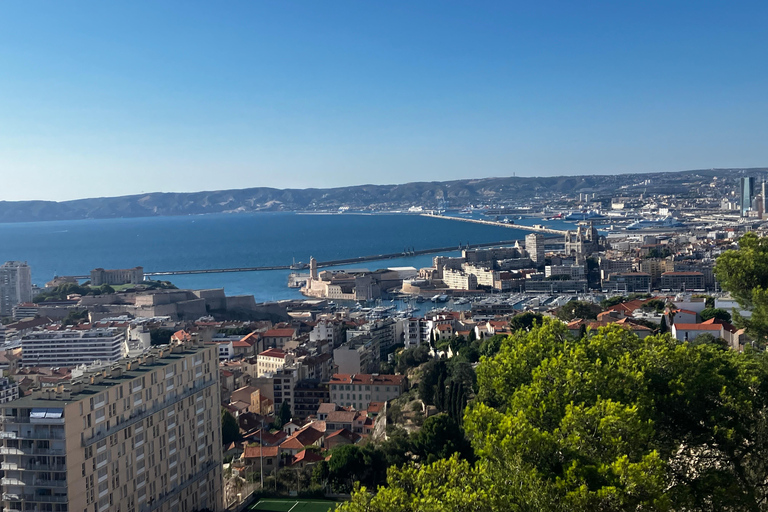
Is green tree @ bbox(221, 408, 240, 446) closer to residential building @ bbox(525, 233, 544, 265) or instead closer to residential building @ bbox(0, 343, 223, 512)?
residential building @ bbox(0, 343, 223, 512)

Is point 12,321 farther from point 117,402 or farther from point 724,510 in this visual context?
point 724,510

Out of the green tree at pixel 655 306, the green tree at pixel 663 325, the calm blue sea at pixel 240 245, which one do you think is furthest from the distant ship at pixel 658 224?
the green tree at pixel 663 325

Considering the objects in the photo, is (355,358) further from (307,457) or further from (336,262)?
(336,262)

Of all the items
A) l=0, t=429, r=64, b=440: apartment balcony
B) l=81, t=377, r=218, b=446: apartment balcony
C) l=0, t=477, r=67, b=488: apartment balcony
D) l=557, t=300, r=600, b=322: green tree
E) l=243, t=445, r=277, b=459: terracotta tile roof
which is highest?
l=0, t=429, r=64, b=440: apartment balcony

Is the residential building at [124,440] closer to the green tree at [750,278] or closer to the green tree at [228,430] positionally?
the green tree at [228,430]

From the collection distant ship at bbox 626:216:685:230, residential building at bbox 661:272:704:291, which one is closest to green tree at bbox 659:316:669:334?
residential building at bbox 661:272:704:291
